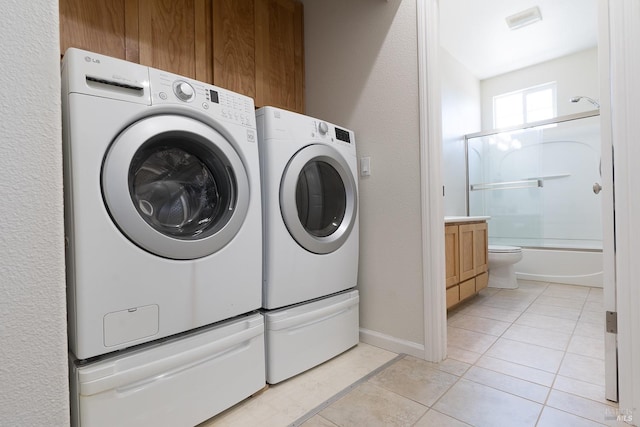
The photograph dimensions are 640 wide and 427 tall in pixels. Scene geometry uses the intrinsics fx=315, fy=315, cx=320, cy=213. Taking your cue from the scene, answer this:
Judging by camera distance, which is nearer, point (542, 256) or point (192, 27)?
point (192, 27)

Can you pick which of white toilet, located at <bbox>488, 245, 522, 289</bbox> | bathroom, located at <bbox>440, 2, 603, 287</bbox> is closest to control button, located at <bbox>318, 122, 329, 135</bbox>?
bathroom, located at <bbox>440, 2, 603, 287</bbox>

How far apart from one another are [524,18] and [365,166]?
7.17 ft

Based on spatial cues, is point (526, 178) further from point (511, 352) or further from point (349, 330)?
point (349, 330)

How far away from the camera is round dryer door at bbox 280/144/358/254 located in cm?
132

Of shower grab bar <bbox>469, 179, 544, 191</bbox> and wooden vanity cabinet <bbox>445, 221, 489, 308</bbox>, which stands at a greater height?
shower grab bar <bbox>469, 179, 544, 191</bbox>

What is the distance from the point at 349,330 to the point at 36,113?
4.78 feet

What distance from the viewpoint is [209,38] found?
60.6 inches

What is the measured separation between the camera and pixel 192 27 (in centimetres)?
147

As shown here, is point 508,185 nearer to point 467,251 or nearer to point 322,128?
point 467,251

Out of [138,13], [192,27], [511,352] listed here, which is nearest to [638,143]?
[511,352]

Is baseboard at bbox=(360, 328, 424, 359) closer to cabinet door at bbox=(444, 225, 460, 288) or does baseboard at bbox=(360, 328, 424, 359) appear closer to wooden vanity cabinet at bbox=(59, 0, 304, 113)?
cabinet door at bbox=(444, 225, 460, 288)

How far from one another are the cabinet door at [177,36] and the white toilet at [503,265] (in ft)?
8.57

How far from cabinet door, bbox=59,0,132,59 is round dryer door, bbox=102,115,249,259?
1.85 feet

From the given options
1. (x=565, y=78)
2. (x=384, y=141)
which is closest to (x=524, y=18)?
(x=565, y=78)
